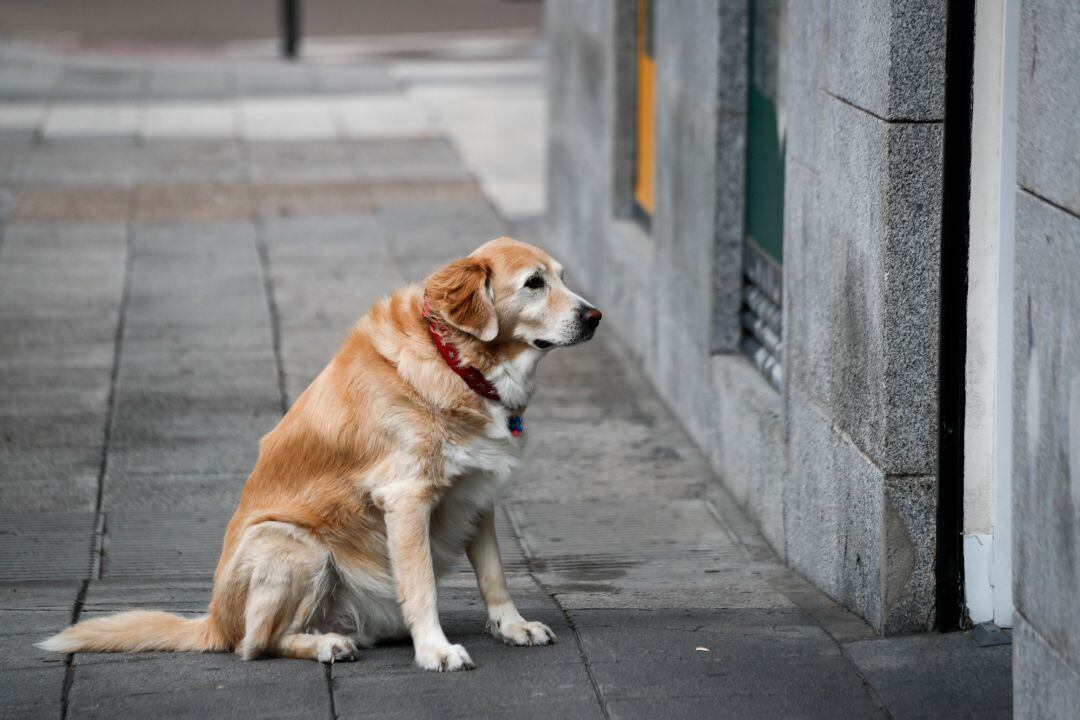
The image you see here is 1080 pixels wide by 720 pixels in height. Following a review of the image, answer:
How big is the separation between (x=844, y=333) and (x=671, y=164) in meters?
3.26

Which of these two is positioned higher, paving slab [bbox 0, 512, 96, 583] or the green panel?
the green panel

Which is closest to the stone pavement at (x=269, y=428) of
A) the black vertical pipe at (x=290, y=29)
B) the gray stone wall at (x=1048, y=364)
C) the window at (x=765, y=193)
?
the gray stone wall at (x=1048, y=364)

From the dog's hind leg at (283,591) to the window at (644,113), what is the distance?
510 cm

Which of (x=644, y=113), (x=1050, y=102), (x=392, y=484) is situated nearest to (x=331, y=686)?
(x=392, y=484)

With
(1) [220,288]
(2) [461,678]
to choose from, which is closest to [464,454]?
(2) [461,678]

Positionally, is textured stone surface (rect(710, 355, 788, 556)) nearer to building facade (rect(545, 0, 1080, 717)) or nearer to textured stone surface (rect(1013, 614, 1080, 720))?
building facade (rect(545, 0, 1080, 717))

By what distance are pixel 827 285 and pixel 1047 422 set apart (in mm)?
1993

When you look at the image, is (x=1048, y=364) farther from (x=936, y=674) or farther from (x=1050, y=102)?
(x=936, y=674)

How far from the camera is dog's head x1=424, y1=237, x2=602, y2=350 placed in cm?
520

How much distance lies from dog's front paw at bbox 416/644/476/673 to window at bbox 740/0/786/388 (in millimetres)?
2603

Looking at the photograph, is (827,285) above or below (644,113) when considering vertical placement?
below

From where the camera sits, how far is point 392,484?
520 centimetres

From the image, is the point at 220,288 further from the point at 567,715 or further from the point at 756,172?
the point at 567,715

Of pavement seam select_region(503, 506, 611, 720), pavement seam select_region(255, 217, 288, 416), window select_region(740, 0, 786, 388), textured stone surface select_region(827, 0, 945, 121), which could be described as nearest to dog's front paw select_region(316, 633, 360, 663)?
pavement seam select_region(503, 506, 611, 720)
